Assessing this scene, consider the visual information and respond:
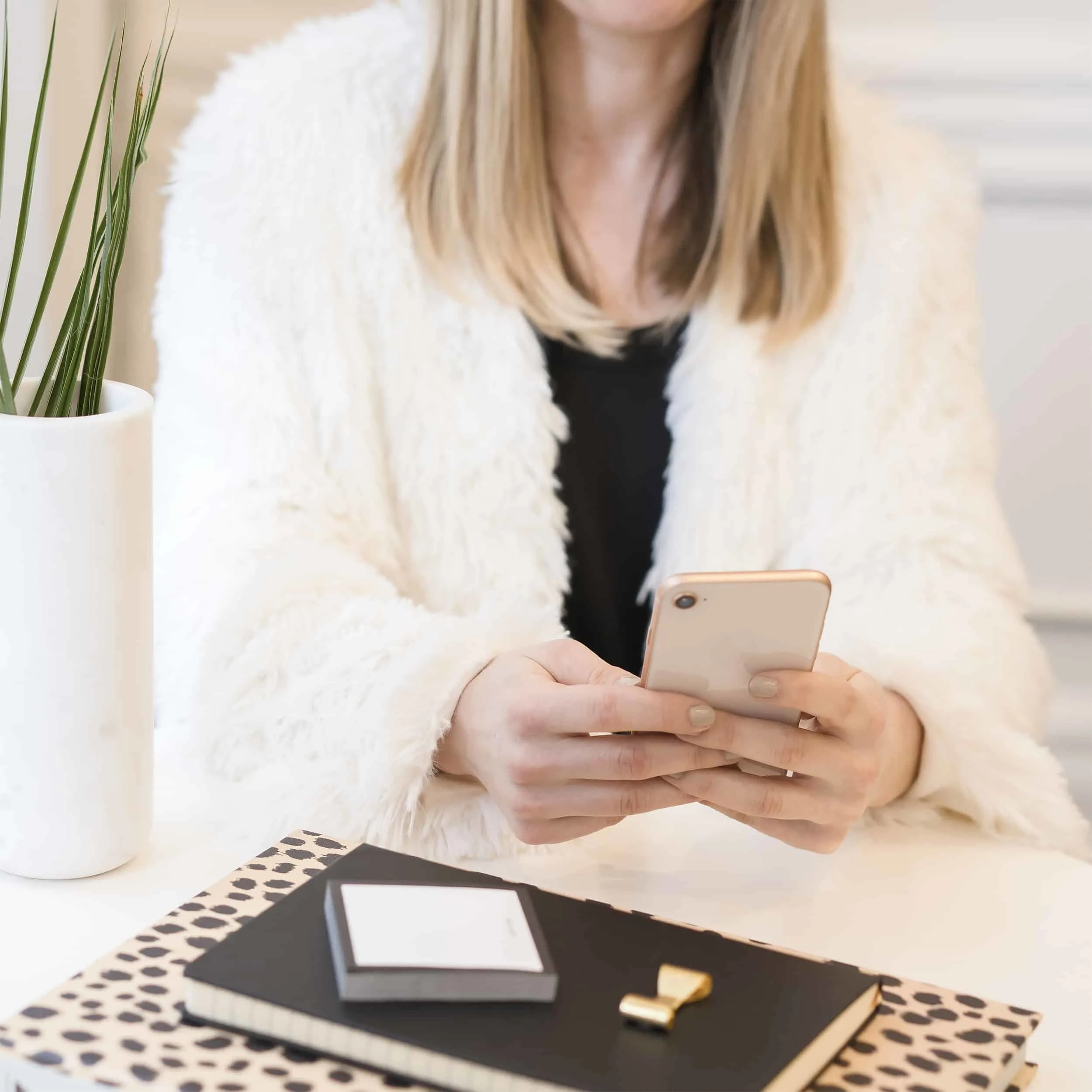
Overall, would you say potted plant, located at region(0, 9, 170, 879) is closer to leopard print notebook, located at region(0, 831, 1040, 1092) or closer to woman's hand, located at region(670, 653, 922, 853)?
leopard print notebook, located at region(0, 831, 1040, 1092)

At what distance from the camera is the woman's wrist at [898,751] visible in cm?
82

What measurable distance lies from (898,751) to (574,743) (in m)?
0.24

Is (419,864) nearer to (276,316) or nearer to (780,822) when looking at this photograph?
(780,822)

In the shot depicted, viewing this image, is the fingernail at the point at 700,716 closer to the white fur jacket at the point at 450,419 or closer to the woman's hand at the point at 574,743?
the woman's hand at the point at 574,743

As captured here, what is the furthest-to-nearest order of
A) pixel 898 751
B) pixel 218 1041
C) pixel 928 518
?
pixel 928 518 → pixel 898 751 → pixel 218 1041

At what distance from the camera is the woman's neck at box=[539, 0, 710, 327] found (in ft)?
4.03

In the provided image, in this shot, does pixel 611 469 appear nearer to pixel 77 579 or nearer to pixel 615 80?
pixel 615 80

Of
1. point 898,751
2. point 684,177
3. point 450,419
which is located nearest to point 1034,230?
point 684,177

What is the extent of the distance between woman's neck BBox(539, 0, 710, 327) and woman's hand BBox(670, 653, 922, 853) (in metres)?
0.57

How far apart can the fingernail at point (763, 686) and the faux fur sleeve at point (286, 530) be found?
18 centimetres

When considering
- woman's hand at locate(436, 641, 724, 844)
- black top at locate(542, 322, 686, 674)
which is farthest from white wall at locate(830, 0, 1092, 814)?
woman's hand at locate(436, 641, 724, 844)

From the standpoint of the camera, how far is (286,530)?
3.24 feet

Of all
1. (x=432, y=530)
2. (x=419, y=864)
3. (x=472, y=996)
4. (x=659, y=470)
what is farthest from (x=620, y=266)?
(x=472, y=996)

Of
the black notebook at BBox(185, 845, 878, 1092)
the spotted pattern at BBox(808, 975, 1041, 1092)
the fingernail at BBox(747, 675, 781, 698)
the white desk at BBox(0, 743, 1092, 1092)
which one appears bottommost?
the white desk at BBox(0, 743, 1092, 1092)
